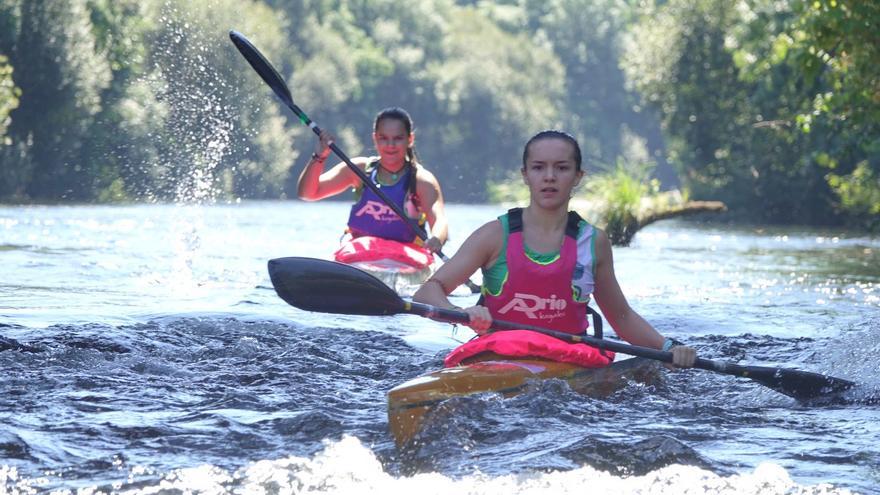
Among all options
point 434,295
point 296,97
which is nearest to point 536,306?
point 434,295

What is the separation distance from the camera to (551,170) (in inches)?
224

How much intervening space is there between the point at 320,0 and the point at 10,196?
37135 mm

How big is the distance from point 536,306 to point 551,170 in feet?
1.92

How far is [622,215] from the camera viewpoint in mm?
19938

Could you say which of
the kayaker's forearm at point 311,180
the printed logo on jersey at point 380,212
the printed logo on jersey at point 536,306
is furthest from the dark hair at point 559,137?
the printed logo on jersey at point 380,212

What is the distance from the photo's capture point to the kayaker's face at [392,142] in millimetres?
9867

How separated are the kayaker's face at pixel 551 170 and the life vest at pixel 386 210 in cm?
426

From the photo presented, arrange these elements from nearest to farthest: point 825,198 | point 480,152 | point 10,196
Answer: point 825,198 < point 10,196 < point 480,152

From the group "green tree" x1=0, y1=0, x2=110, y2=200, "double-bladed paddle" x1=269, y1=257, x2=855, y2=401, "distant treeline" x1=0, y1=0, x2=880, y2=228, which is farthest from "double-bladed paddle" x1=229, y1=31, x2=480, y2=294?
"green tree" x1=0, y1=0, x2=110, y2=200

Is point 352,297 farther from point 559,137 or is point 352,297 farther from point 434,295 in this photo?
point 559,137

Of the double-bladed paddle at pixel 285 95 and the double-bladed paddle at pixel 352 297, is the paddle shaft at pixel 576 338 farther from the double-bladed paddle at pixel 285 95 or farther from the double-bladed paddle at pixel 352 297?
the double-bladed paddle at pixel 285 95

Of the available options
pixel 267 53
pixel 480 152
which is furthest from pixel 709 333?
pixel 480 152

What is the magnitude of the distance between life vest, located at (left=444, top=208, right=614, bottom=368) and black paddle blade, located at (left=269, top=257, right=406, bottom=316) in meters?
0.39

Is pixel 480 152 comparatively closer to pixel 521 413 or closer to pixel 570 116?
pixel 570 116
